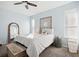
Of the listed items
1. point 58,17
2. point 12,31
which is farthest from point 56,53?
point 12,31

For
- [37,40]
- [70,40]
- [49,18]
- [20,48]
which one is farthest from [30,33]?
[70,40]

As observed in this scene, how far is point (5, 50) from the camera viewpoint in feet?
5.11

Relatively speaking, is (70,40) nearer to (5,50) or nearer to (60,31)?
(60,31)

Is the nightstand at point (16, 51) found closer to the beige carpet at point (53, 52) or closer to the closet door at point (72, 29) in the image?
the beige carpet at point (53, 52)

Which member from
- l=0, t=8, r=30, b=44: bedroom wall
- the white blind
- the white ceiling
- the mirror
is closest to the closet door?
the white blind

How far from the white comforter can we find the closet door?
1.07 feet

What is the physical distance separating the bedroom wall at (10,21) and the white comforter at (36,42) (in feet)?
0.53

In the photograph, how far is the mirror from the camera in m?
1.63

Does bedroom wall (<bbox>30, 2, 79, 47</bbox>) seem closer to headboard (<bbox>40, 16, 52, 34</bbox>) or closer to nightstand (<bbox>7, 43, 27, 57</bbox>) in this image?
headboard (<bbox>40, 16, 52, 34</bbox>)

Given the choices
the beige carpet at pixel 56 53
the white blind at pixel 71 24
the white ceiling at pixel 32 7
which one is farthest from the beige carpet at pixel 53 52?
the white ceiling at pixel 32 7

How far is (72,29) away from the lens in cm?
157

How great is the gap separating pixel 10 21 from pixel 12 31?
7.7 inches

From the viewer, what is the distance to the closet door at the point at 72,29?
1.55m

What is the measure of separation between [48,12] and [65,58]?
92 centimetres
